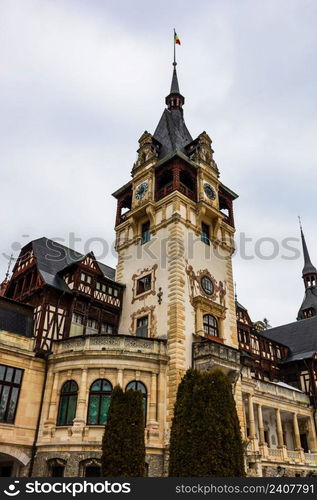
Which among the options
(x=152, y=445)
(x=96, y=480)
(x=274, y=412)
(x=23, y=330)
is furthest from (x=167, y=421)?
(x=274, y=412)

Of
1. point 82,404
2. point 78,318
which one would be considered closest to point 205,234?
point 78,318

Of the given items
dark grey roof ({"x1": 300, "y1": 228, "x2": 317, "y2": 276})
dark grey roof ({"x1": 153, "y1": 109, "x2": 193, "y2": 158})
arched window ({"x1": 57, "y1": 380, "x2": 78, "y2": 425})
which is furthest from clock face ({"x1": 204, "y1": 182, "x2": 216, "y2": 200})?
dark grey roof ({"x1": 300, "y1": 228, "x2": 317, "y2": 276})

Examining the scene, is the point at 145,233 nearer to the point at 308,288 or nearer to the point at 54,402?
the point at 54,402

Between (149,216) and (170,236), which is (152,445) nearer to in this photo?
(170,236)

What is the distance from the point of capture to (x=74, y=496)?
409 inches

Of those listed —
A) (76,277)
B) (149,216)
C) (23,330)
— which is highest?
(149,216)

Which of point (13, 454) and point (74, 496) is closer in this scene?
point (74, 496)

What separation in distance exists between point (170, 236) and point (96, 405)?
12669 millimetres

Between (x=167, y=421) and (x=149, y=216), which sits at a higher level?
→ (x=149, y=216)

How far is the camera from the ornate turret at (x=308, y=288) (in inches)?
2458

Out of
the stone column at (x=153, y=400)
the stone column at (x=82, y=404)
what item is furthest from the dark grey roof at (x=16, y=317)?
the stone column at (x=153, y=400)

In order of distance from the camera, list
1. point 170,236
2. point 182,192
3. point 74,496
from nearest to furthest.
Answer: point 74,496 → point 170,236 → point 182,192

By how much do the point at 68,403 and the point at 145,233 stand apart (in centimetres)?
1441

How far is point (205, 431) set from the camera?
52.6 ft
